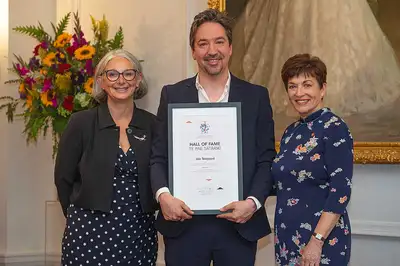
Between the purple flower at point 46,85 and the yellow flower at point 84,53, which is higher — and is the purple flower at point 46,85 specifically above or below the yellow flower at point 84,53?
below

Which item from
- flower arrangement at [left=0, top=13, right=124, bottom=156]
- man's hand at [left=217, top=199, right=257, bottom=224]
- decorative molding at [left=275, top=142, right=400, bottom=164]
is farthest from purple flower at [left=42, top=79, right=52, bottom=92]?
decorative molding at [left=275, top=142, right=400, bottom=164]

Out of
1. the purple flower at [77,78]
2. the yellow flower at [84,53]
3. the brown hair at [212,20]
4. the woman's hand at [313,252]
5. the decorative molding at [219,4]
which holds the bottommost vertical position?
the woman's hand at [313,252]

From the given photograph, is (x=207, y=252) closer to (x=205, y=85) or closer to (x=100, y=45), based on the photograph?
(x=205, y=85)

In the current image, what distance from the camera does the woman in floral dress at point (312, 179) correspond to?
203cm

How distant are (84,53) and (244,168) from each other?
161cm

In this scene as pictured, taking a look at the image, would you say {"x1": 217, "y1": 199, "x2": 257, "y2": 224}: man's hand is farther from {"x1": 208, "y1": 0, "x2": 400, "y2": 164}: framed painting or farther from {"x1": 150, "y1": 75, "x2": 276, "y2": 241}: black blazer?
{"x1": 208, "y1": 0, "x2": 400, "y2": 164}: framed painting

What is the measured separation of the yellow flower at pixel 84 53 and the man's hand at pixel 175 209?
5.09 feet

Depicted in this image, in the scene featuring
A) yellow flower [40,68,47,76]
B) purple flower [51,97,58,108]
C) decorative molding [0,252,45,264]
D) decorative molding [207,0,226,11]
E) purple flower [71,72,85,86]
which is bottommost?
decorative molding [0,252,45,264]

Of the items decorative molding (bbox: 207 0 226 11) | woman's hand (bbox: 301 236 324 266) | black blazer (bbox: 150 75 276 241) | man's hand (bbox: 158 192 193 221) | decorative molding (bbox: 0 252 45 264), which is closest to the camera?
woman's hand (bbox: 301 236 324 266)

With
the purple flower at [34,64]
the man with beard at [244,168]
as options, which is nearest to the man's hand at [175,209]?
the man with beard at [244,168]

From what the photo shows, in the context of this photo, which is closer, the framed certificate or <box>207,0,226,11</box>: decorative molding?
the framed certificate

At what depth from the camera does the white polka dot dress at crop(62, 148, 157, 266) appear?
8.14ft

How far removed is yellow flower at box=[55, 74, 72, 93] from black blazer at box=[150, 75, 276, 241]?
3.97ft

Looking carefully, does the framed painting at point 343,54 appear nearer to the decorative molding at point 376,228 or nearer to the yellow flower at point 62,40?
the decorative molding at point 376,228
